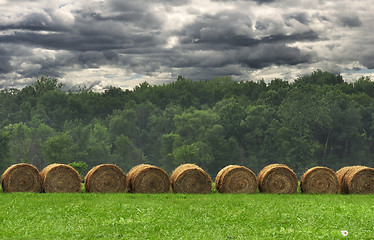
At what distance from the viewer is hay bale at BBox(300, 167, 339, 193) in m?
24.7

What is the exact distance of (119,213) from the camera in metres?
15.8

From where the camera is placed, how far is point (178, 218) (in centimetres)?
1520

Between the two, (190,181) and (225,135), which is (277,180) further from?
(225,135)

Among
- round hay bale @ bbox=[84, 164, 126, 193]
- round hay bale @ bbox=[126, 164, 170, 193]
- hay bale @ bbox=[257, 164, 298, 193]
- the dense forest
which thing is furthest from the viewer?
the dense forest

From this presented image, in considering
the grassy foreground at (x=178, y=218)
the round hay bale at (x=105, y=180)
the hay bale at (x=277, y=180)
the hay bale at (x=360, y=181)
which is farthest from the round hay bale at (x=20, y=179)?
the hay bale at (x=360, y=181)

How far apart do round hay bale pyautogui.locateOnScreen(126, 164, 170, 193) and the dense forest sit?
5612 cm

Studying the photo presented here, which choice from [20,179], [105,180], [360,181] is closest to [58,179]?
[20,179]

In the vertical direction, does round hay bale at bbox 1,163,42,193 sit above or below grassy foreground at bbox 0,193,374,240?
above

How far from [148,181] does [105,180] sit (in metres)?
2.03

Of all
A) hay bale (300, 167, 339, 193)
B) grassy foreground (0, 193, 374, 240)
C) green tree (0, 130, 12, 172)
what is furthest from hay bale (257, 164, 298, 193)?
green tree (0, 130, 12, 172)

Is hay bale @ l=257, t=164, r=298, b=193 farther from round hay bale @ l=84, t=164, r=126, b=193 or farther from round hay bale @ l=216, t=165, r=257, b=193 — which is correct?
round hay bale @ l=84, t=164, r=126, b=193

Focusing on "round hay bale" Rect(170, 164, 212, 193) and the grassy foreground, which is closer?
the grassy foreground

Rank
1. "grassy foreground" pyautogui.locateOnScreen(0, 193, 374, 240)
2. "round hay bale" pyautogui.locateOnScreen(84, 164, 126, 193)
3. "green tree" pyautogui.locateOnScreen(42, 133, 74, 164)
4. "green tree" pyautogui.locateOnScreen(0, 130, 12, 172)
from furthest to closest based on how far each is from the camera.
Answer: "green tree" pyautogui.locateOnScreen(42, 133, 74, 164)
"green tree" pyautogui.locateOnScreen(0, 130, 12, 172)
"round hay bale" pyautogui.locateOnScreen(84, 164, 126, 193)
"grassy foreground" pyautogui.locateOnScreen(0, 193, 374, 240)

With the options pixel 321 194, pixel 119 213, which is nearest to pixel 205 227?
pixel 119 213
